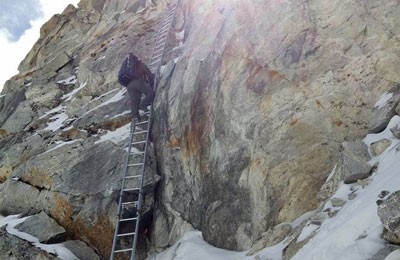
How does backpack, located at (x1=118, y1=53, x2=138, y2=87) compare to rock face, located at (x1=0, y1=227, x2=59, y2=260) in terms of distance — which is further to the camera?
backpack, located at (x1=118, y1=53, x2=138, y2=87)

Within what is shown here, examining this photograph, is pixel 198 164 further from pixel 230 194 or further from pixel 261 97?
pixel 261 97

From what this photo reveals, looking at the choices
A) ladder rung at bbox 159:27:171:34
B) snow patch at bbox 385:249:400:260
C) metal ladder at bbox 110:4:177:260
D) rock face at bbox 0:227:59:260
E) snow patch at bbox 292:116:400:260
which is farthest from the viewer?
ladder rung at bbox 159:27:171:34

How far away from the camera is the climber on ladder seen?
12273 millimetres

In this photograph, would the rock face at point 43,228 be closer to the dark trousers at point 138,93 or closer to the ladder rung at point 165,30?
the dark trousers at point 138,93

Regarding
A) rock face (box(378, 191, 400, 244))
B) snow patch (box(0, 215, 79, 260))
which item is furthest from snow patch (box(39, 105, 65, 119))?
rock face (box(378, 191, 400, 244))

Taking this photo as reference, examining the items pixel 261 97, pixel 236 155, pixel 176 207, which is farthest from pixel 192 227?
pixel 261 97

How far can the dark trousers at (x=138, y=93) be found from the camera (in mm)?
12234

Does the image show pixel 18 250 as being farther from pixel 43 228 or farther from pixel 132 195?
pixel 132 195

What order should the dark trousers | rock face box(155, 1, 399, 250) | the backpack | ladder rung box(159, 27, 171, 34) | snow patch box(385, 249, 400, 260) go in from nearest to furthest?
snow patch box(385, 249, 400, 260) → rock face box(155, 1, 399, 250) → the dark trousers → the backpack → ladder rung box(159, 27, 171, 34)

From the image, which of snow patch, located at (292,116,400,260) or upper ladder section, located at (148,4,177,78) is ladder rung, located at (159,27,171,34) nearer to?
upper ladder section, located at (148,4,177,78)

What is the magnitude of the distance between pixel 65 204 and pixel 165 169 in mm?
2511

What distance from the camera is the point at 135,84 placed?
487 inches

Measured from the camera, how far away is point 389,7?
26.3 feet

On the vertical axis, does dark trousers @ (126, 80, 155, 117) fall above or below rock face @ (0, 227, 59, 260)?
above
